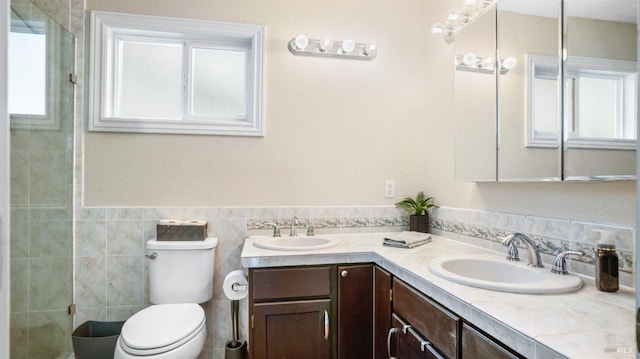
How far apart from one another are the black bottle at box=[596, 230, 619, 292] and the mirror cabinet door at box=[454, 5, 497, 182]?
23.5 inches

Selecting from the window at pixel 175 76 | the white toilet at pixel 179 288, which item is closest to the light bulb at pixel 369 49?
the window at pixel 175 76

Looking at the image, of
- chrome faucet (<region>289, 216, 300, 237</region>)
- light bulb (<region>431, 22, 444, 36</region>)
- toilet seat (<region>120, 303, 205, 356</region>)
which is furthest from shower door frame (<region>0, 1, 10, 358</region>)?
light bulb (<region>431, 22, 444, 36</region>)

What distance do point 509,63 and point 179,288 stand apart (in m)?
2.05

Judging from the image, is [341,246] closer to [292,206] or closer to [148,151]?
[292,206]

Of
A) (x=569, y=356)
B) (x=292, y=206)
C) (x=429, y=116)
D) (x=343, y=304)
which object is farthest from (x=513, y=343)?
(x=429, y=116)

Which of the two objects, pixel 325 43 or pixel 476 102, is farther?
pixel 325 43

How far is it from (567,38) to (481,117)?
518 millimetres

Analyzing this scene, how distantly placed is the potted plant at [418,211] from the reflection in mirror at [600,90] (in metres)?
1.00

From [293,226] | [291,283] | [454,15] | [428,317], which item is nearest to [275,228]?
[293,226]

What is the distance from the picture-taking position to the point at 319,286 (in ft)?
5.32

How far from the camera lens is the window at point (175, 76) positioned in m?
1.99

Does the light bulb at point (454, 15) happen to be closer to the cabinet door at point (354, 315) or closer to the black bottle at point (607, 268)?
the black bottle at point (607, 268)

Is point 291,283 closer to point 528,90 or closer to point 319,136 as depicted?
point 319,136

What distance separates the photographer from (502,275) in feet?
4.48
